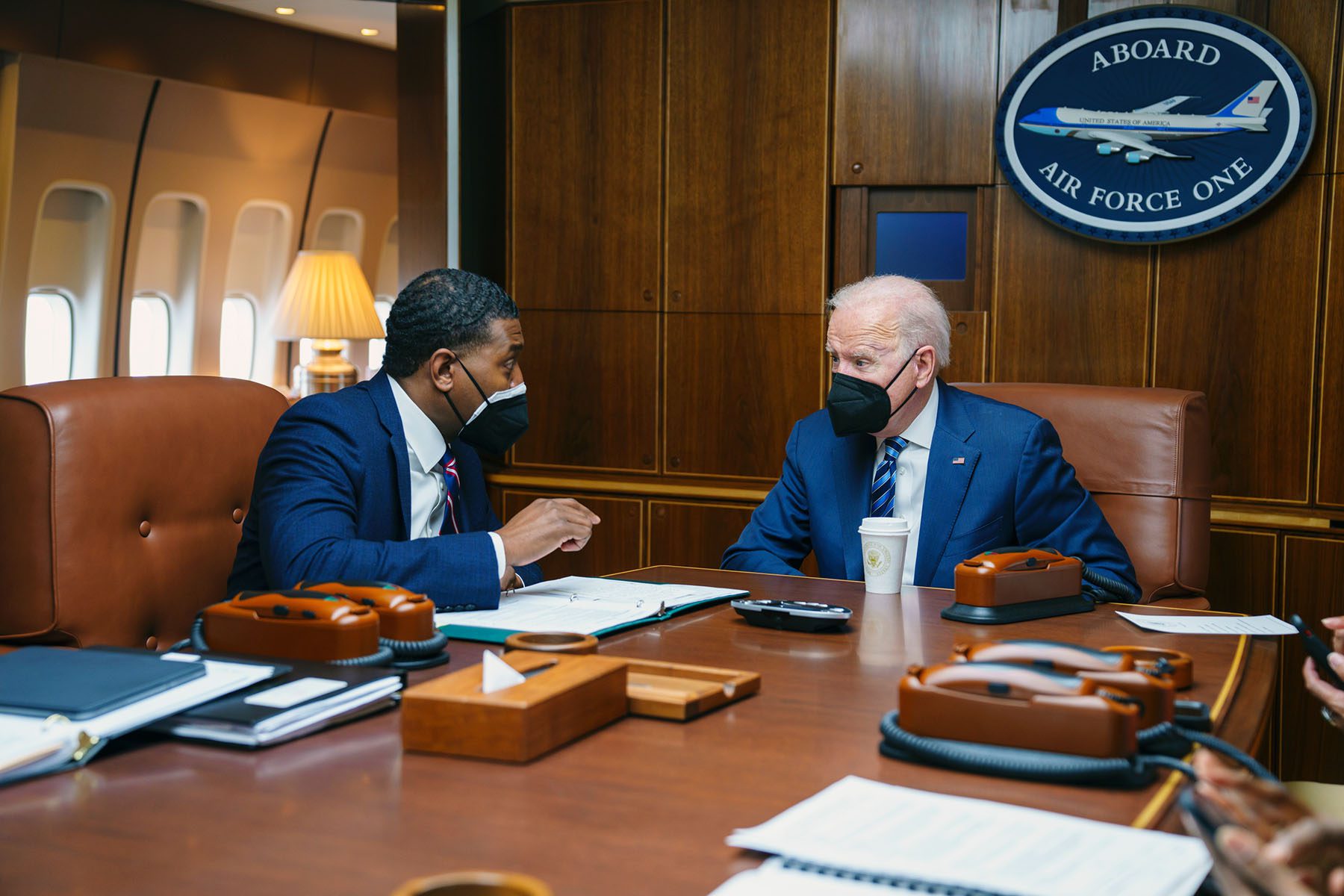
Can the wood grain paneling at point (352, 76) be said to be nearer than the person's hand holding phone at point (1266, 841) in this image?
No

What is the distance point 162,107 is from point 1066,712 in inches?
333

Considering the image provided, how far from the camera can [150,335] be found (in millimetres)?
9859

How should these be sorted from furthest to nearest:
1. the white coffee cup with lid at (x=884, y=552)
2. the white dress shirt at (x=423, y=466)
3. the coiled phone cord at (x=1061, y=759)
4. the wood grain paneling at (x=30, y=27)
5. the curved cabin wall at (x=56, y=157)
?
the curved cabin wall at (x=56, y=157)
the wood grain paneling at (x=30, y=27)
the white dress shirt at (x=423, y=466)
the white coffee cup with lid at (x=884, y=552)
the coiled phone cord at (x=1061, y=759)

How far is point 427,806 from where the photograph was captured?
1123 mm

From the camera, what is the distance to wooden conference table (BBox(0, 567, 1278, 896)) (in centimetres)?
98

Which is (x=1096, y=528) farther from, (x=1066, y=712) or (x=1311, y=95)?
(x=1311, y=95)

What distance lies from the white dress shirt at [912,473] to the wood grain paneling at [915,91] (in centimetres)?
175

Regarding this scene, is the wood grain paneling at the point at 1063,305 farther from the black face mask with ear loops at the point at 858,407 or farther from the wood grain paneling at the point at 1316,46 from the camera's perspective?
the black face mask with ear loops at the point at 858,407

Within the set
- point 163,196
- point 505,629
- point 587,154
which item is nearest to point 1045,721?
point 505,629

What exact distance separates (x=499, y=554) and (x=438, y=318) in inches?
24.7

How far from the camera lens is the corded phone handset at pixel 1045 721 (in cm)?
119

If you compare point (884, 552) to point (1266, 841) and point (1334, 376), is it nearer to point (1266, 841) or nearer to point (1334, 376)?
point (1266, 841)

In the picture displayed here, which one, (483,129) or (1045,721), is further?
(483,129)

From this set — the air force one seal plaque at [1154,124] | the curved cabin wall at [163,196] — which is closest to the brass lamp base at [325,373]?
the curved cabin wall at [163,196]
